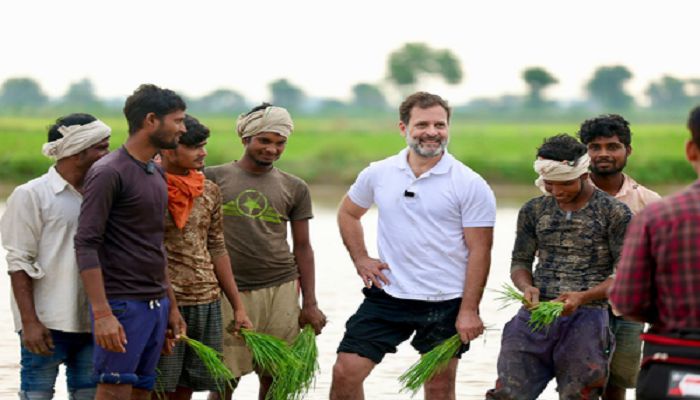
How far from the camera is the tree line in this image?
87438 mm

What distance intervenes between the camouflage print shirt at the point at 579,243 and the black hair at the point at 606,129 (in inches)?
25.4

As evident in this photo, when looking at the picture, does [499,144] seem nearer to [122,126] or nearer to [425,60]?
[122,126]

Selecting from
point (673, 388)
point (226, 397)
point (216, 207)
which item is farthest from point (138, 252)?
point (673, 388)

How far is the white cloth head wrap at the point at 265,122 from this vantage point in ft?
A: 25.2

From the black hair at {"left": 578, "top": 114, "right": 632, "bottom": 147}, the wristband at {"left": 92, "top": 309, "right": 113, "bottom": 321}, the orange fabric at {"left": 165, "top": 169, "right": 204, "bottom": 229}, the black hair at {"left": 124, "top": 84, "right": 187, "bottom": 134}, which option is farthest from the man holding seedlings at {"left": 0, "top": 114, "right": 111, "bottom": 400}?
the black hair at {"left": 578, "top": 114, "right": 632, "bottom": 147}

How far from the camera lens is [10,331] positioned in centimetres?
1192

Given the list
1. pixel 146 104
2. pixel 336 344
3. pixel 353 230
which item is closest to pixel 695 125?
pixel 146 104

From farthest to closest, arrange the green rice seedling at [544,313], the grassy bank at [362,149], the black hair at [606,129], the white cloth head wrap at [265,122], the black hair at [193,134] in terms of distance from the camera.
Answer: the grassy bank at [362,149], the black hair at [606,129], the white cloth head wrap at [265,122], the black hair at [193,134], the green rice seedling at [544,313]

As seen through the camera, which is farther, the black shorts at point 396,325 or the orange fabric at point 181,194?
the black shorts at point 396,325

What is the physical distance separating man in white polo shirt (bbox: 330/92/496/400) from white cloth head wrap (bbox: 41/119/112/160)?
1541mm

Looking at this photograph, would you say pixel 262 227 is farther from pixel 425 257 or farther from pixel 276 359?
pixel 425 257

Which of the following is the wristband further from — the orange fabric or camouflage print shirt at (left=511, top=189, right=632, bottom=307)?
camouflage print shirt at (left=511, top=189, right=632, bottom=307)

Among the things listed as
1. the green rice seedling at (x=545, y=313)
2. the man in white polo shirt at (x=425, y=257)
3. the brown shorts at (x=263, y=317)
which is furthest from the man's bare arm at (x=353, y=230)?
the green rice seedling at (x=545, y=313)

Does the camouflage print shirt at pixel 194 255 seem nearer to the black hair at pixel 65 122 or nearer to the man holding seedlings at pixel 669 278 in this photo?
the black hair at pixel 65 122
